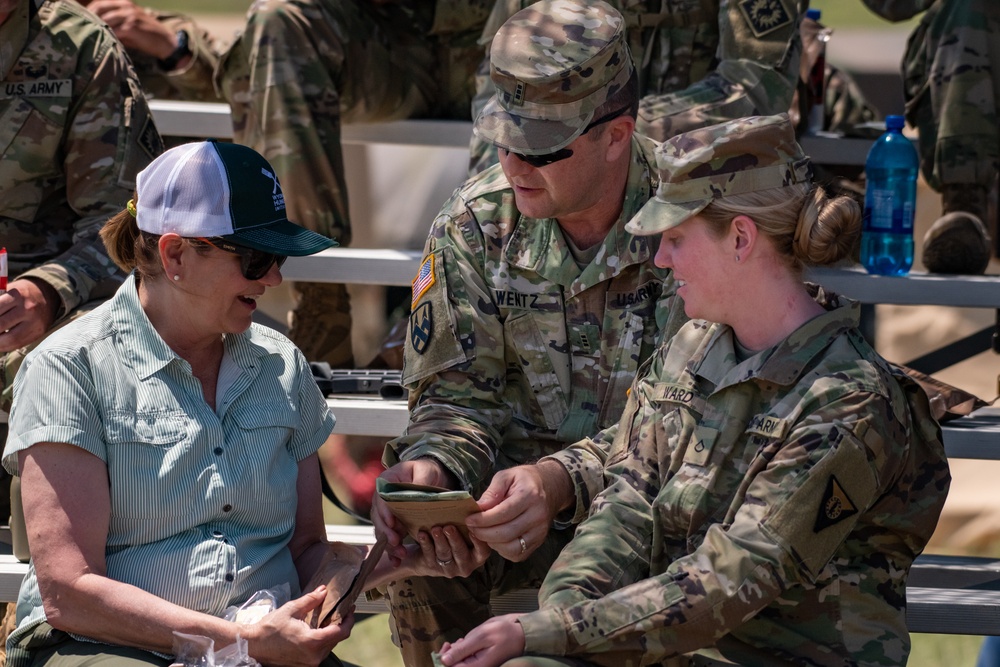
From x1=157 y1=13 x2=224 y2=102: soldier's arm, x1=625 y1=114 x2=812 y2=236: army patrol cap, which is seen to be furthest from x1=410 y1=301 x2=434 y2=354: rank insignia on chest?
x1=157 y1=13 x2=224 y2=102: soldier's arm

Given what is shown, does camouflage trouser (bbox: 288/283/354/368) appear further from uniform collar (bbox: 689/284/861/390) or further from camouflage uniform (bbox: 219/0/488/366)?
Result: uniform collar (bbox: 689/284/861/390)

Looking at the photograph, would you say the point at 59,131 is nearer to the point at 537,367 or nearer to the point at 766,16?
the point at 537,367

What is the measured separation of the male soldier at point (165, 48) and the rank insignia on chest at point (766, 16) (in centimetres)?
211

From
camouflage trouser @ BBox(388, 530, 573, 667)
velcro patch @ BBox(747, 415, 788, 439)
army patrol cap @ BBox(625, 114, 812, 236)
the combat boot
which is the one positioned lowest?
camouflage trouser @ BBox(388, 530, 573, 667)

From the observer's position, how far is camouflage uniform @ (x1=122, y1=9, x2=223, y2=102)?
508 cm

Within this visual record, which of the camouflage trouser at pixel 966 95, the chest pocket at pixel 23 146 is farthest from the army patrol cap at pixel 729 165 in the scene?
the camouflage trouser at pixel 966 95

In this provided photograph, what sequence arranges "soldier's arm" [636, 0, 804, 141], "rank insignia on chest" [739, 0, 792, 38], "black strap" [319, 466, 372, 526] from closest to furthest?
"soldier's arm" [636, 0, 804, 141]
"rank insignia on chest" [739, 0, 792, 38]
"black strap" [319, 466, 372, 526]

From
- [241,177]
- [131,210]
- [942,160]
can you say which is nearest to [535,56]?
[241,177]

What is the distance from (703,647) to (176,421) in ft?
3.24

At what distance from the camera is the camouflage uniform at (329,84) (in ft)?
13.0

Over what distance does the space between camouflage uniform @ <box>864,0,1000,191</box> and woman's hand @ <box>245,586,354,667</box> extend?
108 inches

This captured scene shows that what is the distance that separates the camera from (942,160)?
4.16 metres

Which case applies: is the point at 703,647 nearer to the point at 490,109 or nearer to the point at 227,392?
the point at 227,392

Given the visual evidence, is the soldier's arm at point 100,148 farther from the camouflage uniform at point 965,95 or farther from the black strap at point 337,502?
the camouflage uniform at point 965,95
